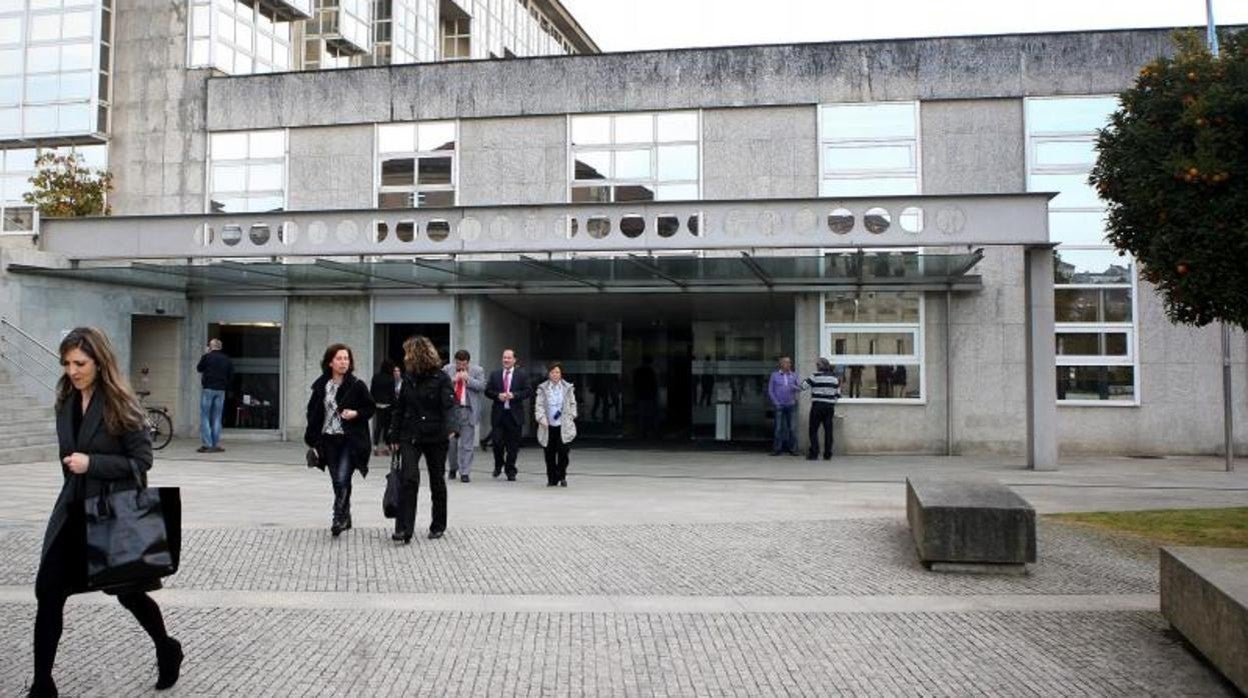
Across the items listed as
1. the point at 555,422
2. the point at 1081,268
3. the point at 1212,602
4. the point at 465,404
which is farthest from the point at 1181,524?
the point at 1081,268

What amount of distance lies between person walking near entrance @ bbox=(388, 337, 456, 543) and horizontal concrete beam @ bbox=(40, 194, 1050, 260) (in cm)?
593

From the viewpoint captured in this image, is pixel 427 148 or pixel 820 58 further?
pixel 427 148

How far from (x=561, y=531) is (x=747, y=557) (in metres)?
1.96

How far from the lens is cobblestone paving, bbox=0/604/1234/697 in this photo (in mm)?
4863

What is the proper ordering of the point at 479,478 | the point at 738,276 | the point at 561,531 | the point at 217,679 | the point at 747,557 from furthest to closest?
the point at 738,276
the point at 479,478
the point at 561,531
the point at 747,557
the point at 217,679

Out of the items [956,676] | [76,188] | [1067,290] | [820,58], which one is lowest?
[956,676]

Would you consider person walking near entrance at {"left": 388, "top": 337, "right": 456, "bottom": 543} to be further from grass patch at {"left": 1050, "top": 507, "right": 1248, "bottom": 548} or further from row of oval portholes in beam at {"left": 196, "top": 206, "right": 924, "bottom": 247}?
grass patch at {"left": 1050, "top": 507, "right": 1248, "bottom": 548}

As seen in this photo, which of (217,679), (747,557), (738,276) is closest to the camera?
(217,679)

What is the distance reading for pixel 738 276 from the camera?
17.4 m

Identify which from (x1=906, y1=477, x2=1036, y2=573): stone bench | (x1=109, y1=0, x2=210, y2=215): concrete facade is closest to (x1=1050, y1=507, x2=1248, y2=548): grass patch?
(x1=906, y1=477, x2=1036, y2=573): stone bench

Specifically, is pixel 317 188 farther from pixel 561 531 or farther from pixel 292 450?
pixel 561 531

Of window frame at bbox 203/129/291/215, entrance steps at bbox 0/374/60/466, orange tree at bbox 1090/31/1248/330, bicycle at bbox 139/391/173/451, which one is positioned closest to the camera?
orange tree at bbox 1090/31/1248/330

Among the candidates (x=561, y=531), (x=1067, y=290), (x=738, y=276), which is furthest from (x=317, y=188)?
(x=1067, y=290)

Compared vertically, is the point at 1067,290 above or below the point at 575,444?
above
